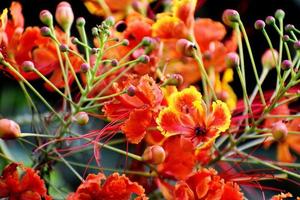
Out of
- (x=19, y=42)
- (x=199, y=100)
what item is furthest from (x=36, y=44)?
(x=199, y=100)

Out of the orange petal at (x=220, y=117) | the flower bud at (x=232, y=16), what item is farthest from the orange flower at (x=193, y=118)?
the flower bud at (x=232, y=16)

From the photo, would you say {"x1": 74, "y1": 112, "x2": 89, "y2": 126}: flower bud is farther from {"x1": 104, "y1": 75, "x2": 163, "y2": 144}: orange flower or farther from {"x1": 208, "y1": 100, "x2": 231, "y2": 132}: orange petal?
{"x1": 208, "y1": 100, "x2": 231, "y2": 132}: orange petal

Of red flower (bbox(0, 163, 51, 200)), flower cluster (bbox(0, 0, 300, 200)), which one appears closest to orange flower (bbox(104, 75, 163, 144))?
flower cluster (bbox(0, 0, 300, 200))

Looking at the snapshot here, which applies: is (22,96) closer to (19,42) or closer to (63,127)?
(19,42)

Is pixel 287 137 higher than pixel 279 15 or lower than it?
lower

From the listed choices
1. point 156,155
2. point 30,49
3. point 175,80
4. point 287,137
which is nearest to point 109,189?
point 156,155

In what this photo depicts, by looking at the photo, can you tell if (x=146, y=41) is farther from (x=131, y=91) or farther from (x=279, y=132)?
(x=279, y=132)

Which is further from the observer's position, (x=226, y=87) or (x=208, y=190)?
(x=226, y=87)
